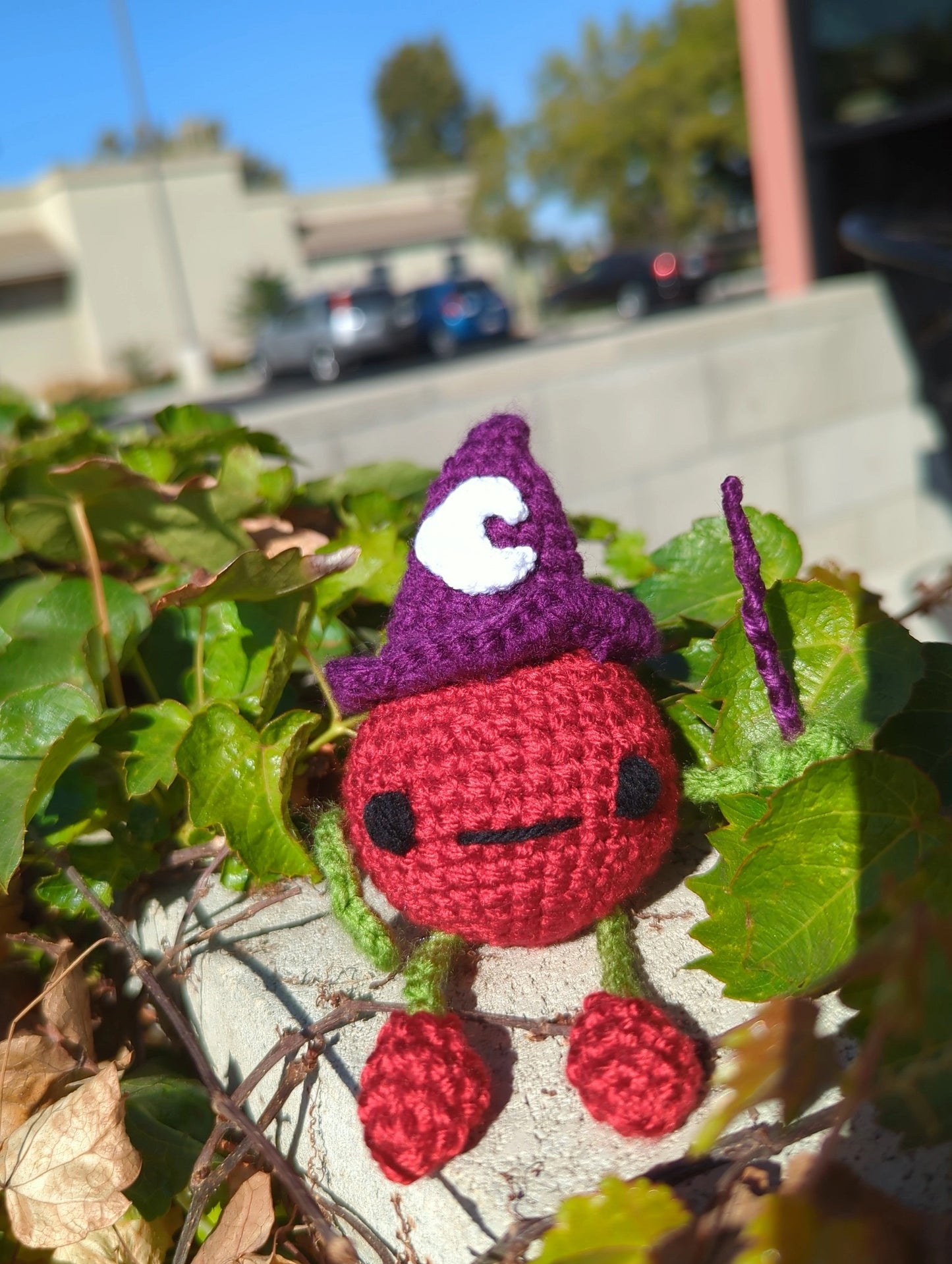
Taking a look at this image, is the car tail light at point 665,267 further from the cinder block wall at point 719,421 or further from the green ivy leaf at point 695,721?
the green ivy leaf at point 695,721

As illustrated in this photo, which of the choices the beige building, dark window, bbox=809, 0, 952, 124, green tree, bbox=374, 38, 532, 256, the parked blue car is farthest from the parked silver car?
green tree, bbox=374, 38, 532, 256

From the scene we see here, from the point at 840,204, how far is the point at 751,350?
151cm

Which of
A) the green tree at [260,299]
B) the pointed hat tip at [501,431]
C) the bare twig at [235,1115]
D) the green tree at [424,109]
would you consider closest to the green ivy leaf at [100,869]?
the bare twig at [235,1115]

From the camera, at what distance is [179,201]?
95.7 ft

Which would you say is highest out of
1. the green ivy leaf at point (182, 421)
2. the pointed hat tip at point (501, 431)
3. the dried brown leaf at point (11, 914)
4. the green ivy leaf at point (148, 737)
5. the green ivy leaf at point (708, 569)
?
the green ivy leaf at point (182, 421)

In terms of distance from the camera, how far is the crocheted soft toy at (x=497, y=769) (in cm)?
70

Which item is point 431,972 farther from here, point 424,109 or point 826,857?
point 424,109

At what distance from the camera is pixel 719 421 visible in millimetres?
3504

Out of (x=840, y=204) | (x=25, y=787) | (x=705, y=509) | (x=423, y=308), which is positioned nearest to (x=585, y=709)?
(x=25, y=787)

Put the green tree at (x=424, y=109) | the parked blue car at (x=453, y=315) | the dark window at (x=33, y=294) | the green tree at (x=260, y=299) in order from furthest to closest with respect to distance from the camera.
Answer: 1. the green tree at (x=424, y=109)
2. the green tree at (x=260, y=299)
3. the dark window at (x=33, y=294)
4. the parked blue car at (x=453, y=315)

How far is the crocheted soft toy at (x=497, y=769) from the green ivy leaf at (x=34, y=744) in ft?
0.71

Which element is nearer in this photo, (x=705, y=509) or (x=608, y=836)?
(x=608, y=836)

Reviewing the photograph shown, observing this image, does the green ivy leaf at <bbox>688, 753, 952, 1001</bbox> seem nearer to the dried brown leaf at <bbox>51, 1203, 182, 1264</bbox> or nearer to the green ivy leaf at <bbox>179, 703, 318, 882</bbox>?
the green ivy leaf at <bbox>179, 703, 318, 882</bbox>

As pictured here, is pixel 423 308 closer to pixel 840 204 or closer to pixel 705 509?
pixel 840 204
